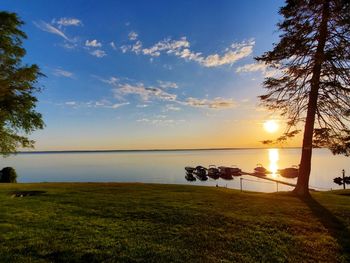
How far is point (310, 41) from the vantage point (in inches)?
587

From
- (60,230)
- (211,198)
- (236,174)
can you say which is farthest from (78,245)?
(236,174)

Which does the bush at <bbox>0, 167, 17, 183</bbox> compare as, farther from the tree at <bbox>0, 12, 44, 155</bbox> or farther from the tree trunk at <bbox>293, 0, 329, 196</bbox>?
the tree trunk at <bbox>293, 0, 329, 196</bbox>

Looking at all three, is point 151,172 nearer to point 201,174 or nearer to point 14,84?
point 201,174

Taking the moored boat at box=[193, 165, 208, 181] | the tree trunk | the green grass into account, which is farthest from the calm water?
the green grass

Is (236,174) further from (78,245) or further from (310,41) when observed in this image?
(78,245)

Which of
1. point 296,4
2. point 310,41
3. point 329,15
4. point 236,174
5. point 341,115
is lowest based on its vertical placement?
point 236,174

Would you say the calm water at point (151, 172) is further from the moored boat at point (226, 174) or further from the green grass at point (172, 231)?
the green grass at point (172, 231)

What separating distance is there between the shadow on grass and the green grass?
0.09 feet

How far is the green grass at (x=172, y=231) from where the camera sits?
6454 millimetres

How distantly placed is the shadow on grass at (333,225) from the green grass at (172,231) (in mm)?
27

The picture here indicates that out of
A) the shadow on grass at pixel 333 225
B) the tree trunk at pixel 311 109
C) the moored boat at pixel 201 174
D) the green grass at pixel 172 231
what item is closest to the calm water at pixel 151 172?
the moored boat at pixel 201 174

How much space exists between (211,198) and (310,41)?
34.3 ft

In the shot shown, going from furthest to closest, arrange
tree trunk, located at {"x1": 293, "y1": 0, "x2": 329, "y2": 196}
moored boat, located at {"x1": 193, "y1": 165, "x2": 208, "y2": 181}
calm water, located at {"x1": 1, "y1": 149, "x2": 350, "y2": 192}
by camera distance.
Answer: moored boat, located at {"x1": 193, "y1": 165, "x2": 208, "y2": 181}
calm water, located at {"x1": 1, "y1": 149, "x2": 350, "y2": 192}
tree trunk, located at {"x1": 293, "y1": 0, "x2": 329, "y2": 196}

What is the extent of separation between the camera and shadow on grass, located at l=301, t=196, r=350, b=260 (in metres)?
7.48
